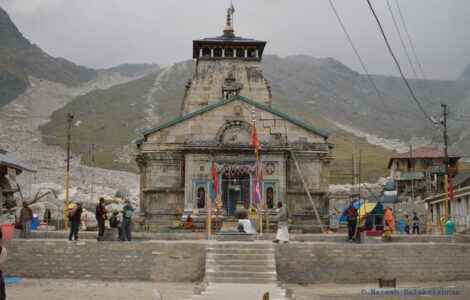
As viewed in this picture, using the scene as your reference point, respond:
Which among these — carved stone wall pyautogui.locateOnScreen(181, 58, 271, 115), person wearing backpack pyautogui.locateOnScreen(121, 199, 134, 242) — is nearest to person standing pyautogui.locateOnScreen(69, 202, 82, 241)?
person wearing backpack pyautogui.locateOnScreen(121, 199, 134, 242)

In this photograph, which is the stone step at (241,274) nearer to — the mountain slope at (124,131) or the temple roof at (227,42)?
the temple roof at (227,42)

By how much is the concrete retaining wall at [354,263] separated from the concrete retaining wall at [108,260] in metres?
3.64

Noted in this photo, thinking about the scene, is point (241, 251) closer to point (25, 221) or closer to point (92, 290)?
point (92, 290)

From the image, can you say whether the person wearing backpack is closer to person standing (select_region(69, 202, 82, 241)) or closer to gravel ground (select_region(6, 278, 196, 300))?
person standing (select_region(69, 202, 82, 241))

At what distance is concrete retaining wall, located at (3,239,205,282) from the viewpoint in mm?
24891

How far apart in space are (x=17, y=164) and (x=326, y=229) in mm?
19317

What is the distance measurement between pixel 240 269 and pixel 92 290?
5.43 meters

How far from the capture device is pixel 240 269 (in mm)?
22906

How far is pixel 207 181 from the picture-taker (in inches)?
1564

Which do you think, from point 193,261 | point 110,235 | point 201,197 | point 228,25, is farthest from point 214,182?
point 228,25

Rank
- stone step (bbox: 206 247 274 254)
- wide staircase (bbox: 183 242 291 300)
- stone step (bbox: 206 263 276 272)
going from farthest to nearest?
stone step (bbox: 206 247 274 254) < stone step (bbox: 206 263 276 272) < wide staircase (bbox: 183 242 291 300)

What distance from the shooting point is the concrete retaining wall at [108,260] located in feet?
81.7

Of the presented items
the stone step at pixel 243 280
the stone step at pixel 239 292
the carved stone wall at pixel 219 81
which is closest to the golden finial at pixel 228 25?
the carved stone wall at pixel 219 81

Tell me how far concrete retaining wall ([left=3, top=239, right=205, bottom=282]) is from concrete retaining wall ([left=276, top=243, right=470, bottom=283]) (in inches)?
143
